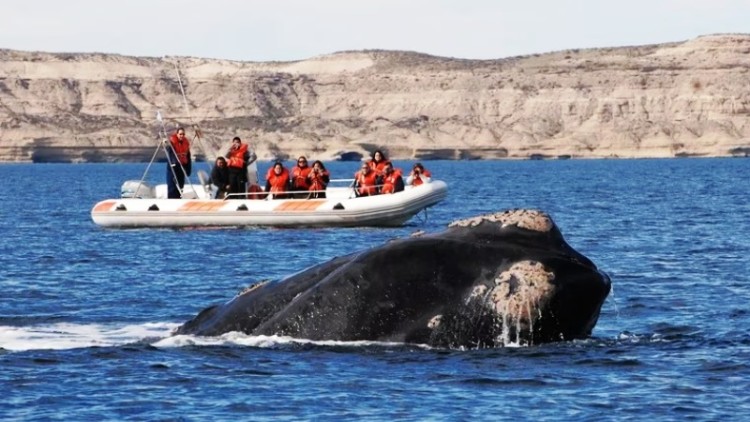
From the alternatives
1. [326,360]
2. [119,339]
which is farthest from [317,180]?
[326,360]

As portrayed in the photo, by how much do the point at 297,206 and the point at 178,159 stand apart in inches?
128

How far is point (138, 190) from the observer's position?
41.6 m

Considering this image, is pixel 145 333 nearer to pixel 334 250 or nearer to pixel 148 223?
pixel 334 250

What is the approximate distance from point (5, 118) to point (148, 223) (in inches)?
5742

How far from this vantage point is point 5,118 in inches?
7062

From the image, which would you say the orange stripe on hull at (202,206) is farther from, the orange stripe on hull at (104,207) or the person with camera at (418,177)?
the person with camera at (418,177)

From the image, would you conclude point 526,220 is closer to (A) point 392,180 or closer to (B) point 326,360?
(B) point 326,360

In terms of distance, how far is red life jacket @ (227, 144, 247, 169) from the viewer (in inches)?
1500

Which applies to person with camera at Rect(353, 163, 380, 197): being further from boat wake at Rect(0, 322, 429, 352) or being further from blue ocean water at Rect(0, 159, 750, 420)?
boat wake at Rect(0, 322, 429, 352)

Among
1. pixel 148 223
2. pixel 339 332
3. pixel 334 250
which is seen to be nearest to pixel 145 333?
pixel 339 332

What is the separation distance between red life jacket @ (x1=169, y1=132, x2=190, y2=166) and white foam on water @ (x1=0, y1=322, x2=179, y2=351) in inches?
796

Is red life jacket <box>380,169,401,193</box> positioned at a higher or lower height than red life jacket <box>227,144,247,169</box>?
lower

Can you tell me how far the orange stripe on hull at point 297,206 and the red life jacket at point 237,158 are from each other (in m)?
1.73

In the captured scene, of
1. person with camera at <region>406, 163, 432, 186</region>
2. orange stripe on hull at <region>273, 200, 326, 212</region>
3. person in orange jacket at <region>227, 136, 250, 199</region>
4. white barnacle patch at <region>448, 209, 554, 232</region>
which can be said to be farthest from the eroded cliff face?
white barnacle patch at <region>448, 209, 554, 232</region>
